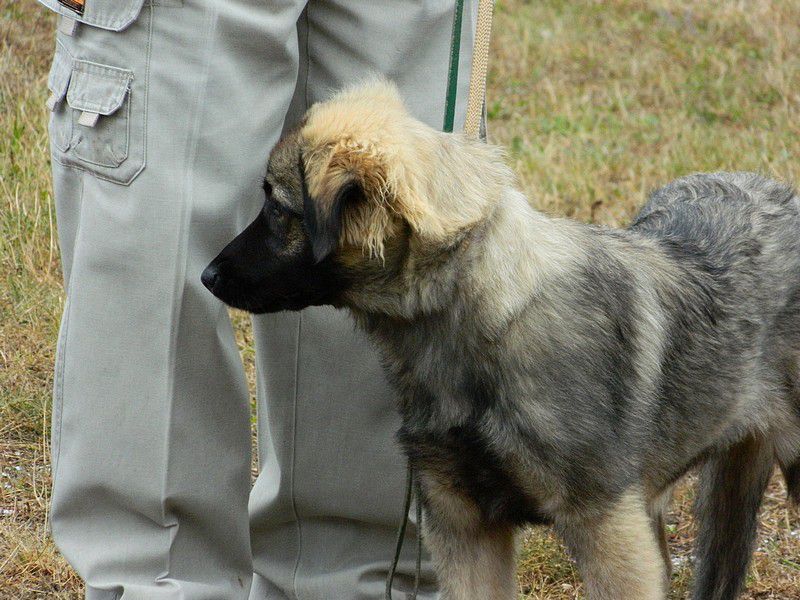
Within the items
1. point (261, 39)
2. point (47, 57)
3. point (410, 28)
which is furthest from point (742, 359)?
point (47, 57)

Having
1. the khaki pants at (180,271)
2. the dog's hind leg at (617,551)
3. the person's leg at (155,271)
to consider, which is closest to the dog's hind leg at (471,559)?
the dog's hind leg at (617,551)

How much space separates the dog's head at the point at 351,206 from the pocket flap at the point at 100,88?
1.20ft

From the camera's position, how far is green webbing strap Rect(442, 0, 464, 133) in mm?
2852

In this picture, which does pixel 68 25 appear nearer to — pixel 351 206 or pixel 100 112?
pixel 100 112

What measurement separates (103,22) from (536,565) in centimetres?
208

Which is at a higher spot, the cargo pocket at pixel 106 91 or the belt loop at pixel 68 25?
the belt loop at pixel 68 25

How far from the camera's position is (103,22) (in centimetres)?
244

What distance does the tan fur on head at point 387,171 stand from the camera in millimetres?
2395

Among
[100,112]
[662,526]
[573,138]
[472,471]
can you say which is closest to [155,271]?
[100,112]

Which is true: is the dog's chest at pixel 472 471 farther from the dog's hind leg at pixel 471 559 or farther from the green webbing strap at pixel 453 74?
the green webbing strap at pixel 453 74

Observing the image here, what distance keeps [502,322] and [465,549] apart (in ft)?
2.25

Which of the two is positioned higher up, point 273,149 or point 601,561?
point 273,149

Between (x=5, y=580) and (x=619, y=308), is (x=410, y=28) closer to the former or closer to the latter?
(x=619, y=308)

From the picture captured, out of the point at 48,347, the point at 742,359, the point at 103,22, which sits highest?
the point at 103,22
